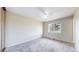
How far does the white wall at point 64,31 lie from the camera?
2.93 m

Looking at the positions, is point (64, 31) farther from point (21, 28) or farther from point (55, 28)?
point (21, 28)

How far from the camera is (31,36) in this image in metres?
3.05

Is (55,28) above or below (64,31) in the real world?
above

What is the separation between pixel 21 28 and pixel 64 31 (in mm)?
1660

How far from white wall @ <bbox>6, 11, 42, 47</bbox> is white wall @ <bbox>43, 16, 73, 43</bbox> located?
24 cm

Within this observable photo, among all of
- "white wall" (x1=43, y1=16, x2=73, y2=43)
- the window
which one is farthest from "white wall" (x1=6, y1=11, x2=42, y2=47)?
the window

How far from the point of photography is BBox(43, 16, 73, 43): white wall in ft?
9.62

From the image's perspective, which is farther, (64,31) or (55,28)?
(64,31)

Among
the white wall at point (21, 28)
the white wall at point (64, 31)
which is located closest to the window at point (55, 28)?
the white wall at point (64, 31)

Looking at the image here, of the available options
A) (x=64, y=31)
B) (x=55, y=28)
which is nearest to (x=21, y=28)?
(x=55, y=28)

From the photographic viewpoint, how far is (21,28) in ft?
9.12
